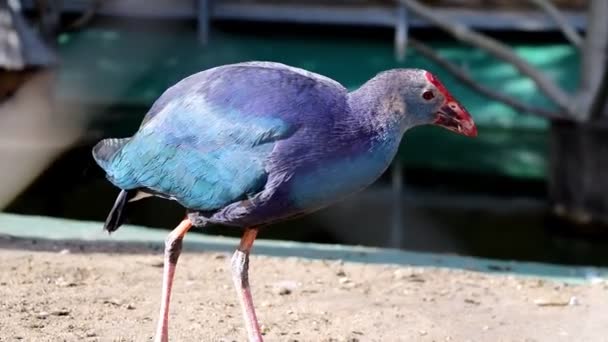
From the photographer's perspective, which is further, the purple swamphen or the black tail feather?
the black tail feather

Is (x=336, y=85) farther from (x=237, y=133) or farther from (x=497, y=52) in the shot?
(x=497, y=52)

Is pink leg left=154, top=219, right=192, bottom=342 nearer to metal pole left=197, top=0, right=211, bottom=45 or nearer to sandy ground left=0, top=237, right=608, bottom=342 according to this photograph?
sandy ground left=0, top=237, right=608, bottom=342

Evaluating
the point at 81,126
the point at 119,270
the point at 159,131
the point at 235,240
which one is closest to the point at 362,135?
the point at 159,131

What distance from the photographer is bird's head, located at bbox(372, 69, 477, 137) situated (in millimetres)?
3201

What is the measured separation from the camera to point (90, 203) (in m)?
8.12

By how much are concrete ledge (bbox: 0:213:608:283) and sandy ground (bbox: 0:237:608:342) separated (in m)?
0.14

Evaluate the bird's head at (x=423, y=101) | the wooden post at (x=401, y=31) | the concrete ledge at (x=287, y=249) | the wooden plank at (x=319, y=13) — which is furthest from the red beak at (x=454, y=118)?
the wooden plank at (x=319, y=13)

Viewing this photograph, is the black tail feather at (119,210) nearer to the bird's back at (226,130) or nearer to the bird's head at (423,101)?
the bird's back at (226,130)

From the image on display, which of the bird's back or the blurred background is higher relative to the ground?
the bird's back

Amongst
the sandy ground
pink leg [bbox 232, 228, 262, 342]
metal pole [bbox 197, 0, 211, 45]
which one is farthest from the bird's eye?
metal pole [bbox 197, 0, 211, 45]

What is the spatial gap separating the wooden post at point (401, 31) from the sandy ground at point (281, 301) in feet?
14.4

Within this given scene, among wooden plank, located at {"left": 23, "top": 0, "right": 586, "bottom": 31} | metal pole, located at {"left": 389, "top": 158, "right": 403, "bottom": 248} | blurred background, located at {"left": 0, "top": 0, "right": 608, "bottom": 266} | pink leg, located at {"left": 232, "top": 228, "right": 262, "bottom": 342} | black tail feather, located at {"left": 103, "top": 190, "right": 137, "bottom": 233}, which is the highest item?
black tail feather, located at {"left": 103, "top": 190, "right": 137, "bottom": 233}

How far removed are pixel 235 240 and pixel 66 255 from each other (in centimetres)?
99

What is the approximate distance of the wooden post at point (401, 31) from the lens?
30.5ft
